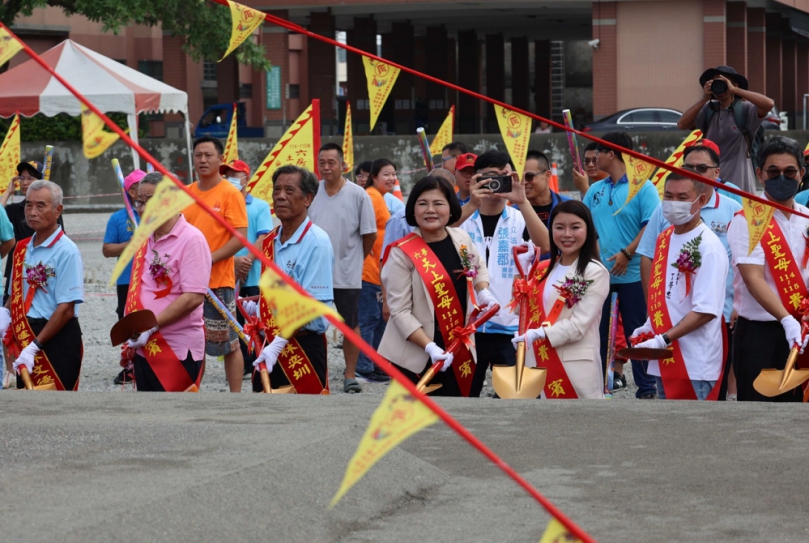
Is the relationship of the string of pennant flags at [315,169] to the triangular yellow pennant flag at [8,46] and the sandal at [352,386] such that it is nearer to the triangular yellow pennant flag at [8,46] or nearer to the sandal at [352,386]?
the triangular yellow pennant flag at [8,46]

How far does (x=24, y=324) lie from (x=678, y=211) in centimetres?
342

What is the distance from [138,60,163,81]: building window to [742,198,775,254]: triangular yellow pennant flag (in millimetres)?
34417

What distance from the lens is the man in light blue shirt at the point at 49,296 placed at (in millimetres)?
6219

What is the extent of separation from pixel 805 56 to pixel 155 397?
44.7 metres

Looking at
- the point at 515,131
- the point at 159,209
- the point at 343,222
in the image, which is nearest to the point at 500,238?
the point at 515,131

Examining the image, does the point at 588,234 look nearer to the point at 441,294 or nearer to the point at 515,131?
the point at 441,294

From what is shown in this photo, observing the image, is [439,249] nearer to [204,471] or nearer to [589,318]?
[589,318]

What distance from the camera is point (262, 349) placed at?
19.9 feet

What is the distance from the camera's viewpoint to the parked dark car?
29.1m

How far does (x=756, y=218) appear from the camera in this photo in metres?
5.41

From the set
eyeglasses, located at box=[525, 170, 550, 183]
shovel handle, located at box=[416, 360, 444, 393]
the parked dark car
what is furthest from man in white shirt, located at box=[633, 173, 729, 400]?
the parked dark car

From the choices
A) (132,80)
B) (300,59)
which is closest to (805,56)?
(300,59)

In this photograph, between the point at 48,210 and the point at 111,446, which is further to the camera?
the point at 48,210

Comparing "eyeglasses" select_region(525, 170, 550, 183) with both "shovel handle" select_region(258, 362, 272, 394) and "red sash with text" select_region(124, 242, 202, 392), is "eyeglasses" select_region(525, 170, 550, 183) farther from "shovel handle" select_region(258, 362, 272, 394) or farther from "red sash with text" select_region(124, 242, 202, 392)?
"red sash with text" select_region(124, 242, 202, 392)
